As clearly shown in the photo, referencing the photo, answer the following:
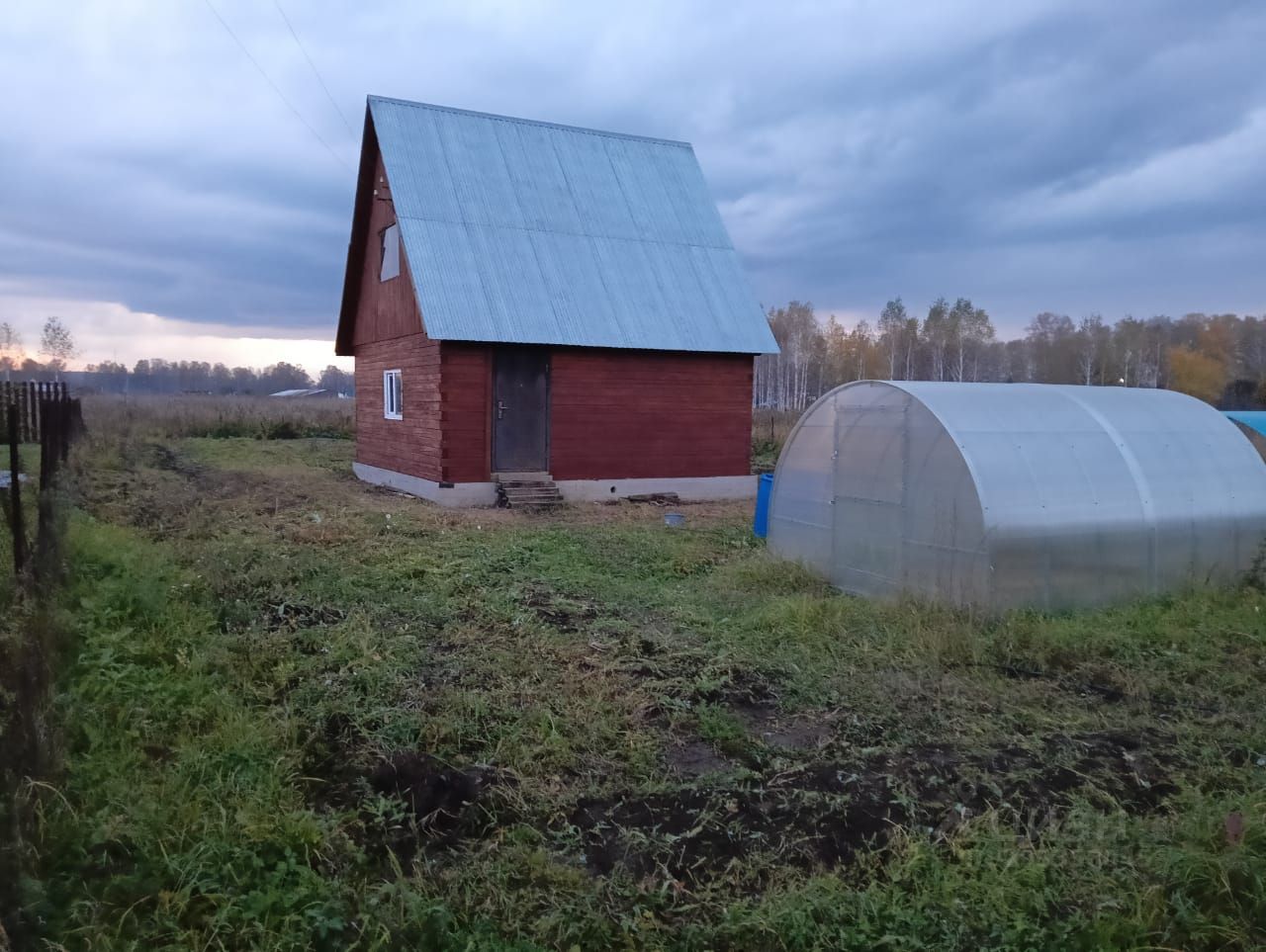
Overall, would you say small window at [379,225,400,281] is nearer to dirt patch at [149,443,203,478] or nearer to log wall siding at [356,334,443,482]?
log wall siding at [356,334,443,482]

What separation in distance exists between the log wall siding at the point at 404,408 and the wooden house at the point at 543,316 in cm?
6

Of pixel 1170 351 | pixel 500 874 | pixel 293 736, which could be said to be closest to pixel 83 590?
pixel 293 736

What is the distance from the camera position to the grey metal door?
607 inches

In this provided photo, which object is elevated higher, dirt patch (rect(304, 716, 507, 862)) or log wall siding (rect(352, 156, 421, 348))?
log wall siding (rect(352, 156, 421, 348))

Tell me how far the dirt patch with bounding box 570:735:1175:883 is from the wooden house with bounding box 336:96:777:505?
36.3ft

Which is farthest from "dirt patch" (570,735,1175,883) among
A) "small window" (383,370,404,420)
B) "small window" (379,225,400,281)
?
"small window" (379,225,400,281)

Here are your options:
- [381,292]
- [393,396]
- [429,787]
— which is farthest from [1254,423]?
[429,787]

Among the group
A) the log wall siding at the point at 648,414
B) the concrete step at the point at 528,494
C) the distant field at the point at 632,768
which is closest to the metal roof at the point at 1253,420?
the log wall siding at the point at 648,414

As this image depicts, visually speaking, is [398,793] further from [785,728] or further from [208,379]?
[208,379]

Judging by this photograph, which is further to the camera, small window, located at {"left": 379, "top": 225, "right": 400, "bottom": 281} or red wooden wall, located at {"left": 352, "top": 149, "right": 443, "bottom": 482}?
small window, located at {"left": 379, "top": 225, "right": 400, "bottom": 281}

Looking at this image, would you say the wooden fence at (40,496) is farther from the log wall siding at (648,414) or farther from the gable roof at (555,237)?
the log wall siding at (648,414)

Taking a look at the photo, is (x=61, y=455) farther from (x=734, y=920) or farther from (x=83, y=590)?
(x=734, y=920)

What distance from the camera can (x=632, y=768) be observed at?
15.3 ft

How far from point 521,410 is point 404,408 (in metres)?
2.83
